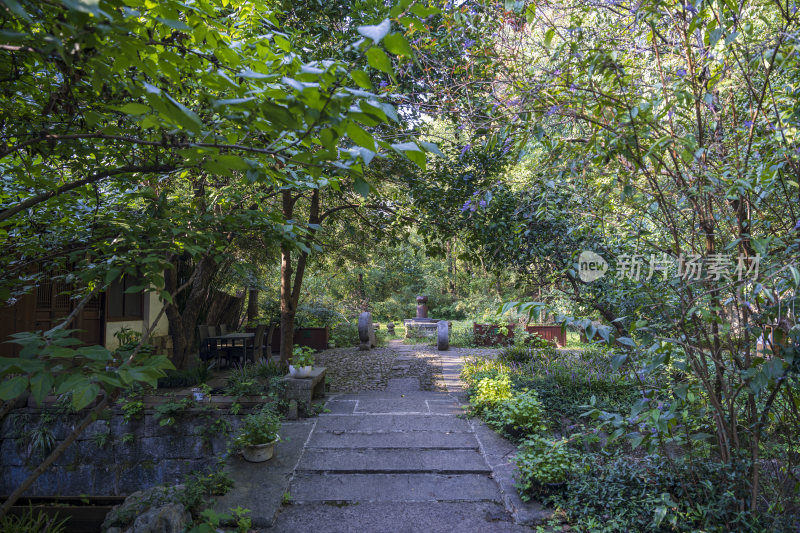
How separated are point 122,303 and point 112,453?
3.79 meters

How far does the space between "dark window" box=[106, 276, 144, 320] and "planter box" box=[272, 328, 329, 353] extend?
3.53 meters

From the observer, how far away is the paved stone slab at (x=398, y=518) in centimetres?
317

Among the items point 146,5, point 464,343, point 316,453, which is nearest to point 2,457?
point 316,453

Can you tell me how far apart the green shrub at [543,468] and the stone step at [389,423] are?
61.3 inches

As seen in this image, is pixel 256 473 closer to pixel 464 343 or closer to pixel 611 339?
pixel 611 339

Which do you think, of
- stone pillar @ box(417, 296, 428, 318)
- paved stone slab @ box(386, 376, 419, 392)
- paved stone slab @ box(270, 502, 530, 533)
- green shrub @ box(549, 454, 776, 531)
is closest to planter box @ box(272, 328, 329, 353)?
paved stone slab @ box(386, 376, 419, 392)

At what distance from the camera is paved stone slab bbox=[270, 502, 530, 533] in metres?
3.17

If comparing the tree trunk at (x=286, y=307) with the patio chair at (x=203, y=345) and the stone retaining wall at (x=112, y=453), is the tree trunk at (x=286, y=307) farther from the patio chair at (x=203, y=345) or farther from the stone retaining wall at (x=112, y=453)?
the patio chair at (x=203, y=345)

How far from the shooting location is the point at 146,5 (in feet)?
6.32

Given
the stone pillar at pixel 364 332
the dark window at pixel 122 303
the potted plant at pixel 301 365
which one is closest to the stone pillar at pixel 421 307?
the stone pillar at pixel 364 332

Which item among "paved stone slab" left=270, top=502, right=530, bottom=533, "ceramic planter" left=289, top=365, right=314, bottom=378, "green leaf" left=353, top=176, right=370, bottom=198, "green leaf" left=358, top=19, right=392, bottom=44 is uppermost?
"green leaf" left=358, top=19, right=392, bottom=44

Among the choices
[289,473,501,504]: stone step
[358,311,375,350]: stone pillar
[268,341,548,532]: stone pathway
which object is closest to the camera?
[268,341,548,532]: stone pathway

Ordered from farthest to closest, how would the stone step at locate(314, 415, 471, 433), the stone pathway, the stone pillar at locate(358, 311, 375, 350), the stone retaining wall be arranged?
the stone pillar at locate(358, 311, 375, 350) < the stone step at locate(314, 415, 471, 433) < the stone retaining wall < the stone pathway

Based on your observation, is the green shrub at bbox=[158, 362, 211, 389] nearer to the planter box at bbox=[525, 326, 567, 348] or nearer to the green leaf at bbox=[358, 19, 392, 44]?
the green leaf at bbox=[358, 19, 392, 44]
